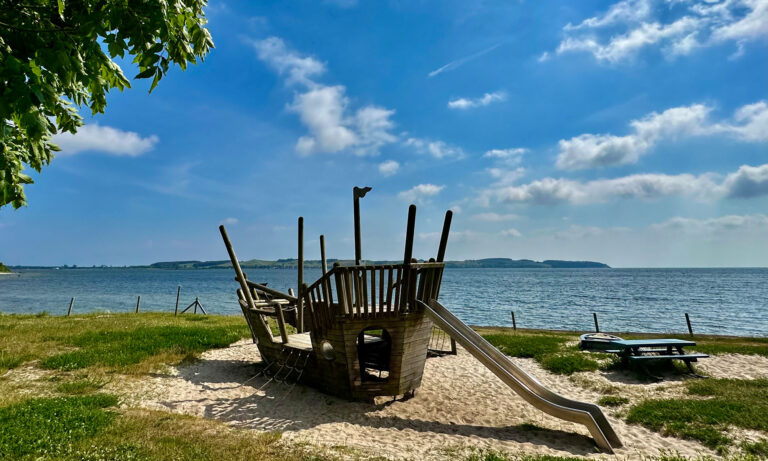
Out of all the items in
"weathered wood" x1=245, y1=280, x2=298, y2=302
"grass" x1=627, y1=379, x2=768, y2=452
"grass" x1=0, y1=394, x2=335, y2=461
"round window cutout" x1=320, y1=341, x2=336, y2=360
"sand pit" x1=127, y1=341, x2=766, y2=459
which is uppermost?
"weathered wood" x1=245, y1=280, x2=298, y2=302

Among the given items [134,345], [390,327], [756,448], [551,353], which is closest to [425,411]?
[390,327]

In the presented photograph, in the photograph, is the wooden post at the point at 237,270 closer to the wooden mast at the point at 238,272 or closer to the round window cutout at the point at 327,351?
the wooden mast at the point at 238,272

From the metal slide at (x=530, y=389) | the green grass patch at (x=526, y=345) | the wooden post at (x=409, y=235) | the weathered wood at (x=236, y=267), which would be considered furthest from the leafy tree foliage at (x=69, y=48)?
the green grass patch at (x=526, y=345)

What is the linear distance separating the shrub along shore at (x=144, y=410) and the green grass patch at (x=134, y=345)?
0.04 metres

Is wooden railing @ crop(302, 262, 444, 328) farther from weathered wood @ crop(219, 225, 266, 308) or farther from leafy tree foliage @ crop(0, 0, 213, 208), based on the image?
leafy tree foliage @ crop(0, 0, 213, 208)

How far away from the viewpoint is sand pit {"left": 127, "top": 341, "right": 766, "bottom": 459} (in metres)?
7.03

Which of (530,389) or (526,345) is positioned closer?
(530,389)

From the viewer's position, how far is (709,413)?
8281 mm

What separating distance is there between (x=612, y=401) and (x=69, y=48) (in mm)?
11840

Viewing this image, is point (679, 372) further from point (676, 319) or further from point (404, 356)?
point (676, 319)

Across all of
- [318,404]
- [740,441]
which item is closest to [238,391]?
[318,404]

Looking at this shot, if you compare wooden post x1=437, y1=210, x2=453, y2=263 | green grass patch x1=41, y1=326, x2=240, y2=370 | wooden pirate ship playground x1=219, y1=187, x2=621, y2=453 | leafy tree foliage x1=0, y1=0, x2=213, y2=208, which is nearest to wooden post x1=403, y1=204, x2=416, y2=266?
wooden pirate ship playground x1=219, y1=187, x2=621, y2=453

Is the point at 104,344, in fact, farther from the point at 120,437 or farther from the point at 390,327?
the point at 390,327

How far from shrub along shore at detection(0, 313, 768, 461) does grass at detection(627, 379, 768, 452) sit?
0.8 inches
